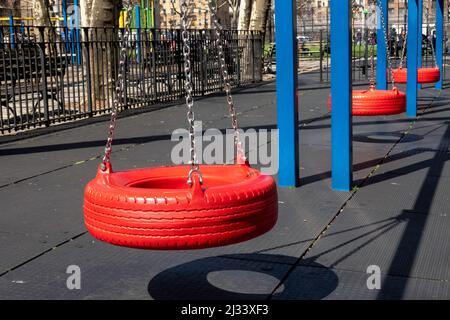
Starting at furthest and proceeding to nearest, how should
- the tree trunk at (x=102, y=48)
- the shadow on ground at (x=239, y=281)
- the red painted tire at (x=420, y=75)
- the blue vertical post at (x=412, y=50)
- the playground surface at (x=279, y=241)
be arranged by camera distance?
the tree trunk at (x=102, y=48)
the red painted tire at (x=420, y=75)
the blue vertical post at (x=412, y=50)
the playground surface at (x=279, y=241)
the shadow on ground at (x=239, y=281)

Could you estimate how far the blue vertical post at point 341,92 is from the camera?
608 centimetres

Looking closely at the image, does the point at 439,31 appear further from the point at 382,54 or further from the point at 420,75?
the point at 420,75

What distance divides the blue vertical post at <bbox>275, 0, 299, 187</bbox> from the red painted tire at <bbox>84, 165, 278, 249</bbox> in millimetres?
2960

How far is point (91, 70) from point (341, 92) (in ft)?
29.2

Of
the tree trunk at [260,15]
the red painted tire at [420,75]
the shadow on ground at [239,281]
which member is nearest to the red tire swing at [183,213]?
the shadow on ground at [239,281]

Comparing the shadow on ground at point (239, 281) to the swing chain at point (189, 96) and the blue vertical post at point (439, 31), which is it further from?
the blue vertical post at point (439, 31)

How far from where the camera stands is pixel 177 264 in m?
4.20

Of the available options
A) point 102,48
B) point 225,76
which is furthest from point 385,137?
point 225,76

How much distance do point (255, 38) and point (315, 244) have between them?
16652 mm

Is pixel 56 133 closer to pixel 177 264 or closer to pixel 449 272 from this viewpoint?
pixel 177 264

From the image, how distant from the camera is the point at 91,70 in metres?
14.1

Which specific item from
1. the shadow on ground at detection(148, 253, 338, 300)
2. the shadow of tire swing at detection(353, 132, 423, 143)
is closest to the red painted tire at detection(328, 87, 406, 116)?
the shadow of tire swing at detection(353, 132, 423, 143)

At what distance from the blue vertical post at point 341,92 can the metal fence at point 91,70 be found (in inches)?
217

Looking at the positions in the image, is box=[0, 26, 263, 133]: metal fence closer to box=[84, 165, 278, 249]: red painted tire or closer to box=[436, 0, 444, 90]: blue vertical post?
box=[436, 0, 444, 90]: blue vertical post
